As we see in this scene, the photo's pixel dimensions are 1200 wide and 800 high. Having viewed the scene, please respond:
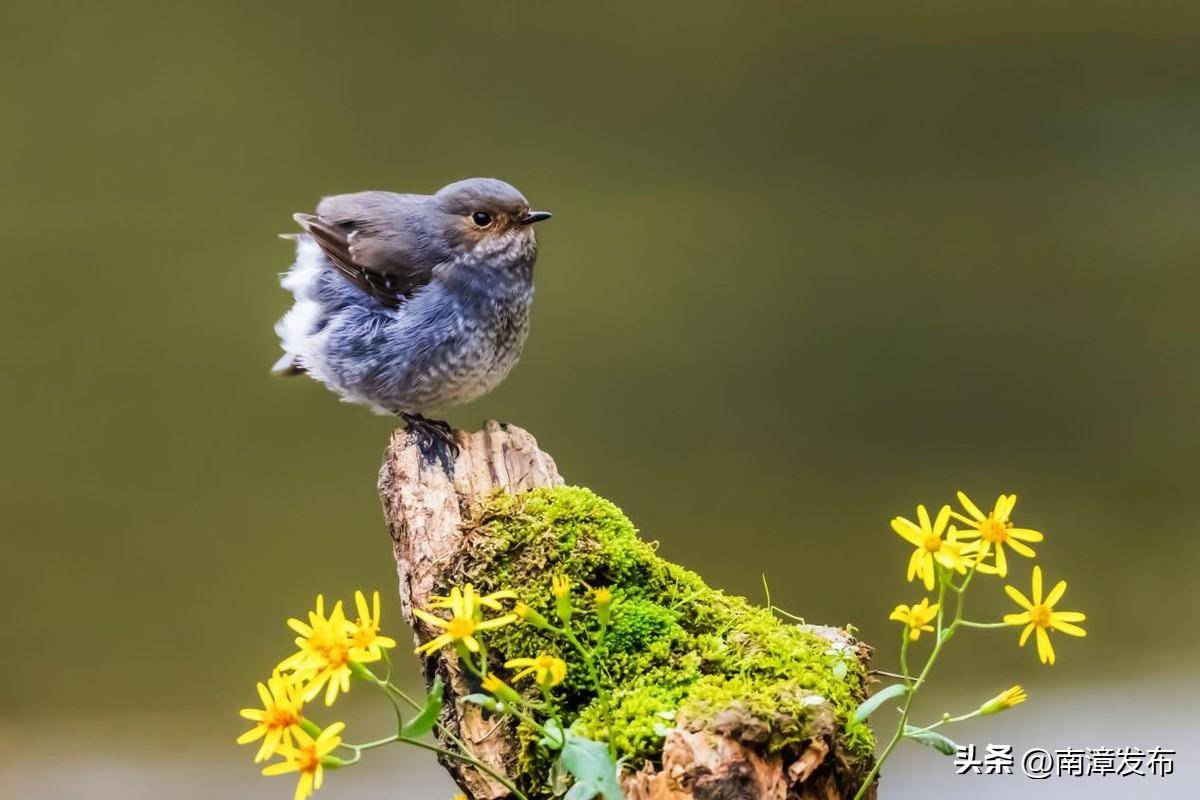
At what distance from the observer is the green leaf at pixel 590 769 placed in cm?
123

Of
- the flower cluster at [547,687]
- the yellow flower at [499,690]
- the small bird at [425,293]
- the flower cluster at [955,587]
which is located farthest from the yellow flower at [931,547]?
the small bird at [425,293]

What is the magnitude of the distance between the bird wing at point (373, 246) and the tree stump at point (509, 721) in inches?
12.3

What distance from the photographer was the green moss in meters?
1.37

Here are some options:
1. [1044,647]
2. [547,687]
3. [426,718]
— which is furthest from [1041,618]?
[426,718]

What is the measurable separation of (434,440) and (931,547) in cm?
93

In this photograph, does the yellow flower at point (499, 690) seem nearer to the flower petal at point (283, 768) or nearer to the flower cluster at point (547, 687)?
the flower cluster at point (547, 687)

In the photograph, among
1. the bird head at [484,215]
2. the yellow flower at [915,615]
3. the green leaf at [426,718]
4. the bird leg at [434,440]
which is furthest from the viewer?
the bird head at [484,215]

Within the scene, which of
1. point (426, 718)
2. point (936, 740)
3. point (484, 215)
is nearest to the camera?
point (426, 718)

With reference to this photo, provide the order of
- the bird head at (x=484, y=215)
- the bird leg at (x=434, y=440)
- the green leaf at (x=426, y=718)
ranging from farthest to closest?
the bird head at (x=484, y=215), the bird leg at (x=434, y=440), the green leaf at (x=426, y=718)

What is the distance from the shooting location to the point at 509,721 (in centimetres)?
151

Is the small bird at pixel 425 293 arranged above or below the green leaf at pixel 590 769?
above

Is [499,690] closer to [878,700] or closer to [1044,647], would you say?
[878,700]

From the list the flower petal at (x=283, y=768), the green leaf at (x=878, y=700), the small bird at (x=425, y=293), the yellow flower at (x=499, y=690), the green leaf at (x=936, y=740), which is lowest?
the flower petal at (x=283, y=768)

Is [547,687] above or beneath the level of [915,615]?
beneath
